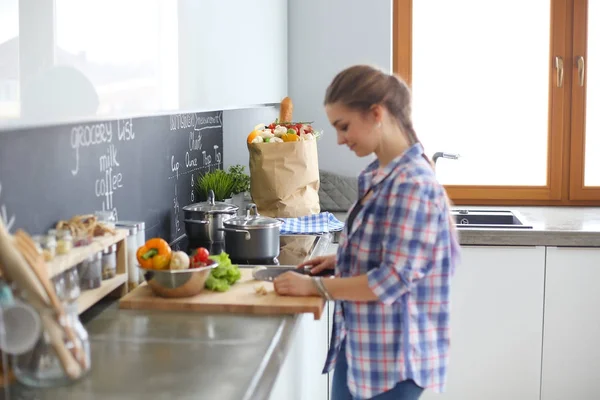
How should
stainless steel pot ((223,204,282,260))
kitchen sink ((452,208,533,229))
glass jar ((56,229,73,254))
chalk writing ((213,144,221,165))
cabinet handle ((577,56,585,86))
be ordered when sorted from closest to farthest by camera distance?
glass jar ((56,229,73,254)) < stainless steel pot ((223,204,282,260)) < chalk writing ((213,144,221,165)) < kitchen sink ((452,208,533,229)) < cabinet handle ((577,56,585,86))

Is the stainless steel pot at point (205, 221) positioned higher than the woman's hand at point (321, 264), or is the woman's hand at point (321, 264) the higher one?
the stainless steel pot at point (205, 221)

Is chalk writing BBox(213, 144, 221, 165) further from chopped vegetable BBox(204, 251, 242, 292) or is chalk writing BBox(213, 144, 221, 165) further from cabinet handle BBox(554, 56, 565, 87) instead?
cabinet handle BBox(554, 56, 565, 87)

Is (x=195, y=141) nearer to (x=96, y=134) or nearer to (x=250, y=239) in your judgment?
(x=250, y=239)

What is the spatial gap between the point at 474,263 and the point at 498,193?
2.61 feet

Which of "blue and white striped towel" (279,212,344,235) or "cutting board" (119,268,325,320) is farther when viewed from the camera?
"blue and white striped towel" (279,212,344,235)

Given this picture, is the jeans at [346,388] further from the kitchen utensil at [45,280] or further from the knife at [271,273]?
the kitchen utensil at [45,280]

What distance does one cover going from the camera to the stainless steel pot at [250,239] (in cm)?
234

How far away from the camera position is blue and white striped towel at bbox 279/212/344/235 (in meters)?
2.85

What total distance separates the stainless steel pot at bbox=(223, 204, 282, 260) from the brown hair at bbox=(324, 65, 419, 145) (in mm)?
644

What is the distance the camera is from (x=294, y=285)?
6.14 ft

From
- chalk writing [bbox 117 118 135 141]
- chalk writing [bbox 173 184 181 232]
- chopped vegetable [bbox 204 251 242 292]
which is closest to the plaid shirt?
chopped vegetable [bbox 204 251 242 292]

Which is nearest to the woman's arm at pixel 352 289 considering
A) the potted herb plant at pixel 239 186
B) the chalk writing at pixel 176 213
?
the chalk writing at pixel 176 213

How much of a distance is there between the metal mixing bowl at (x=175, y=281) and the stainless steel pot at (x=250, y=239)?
0.46 meters

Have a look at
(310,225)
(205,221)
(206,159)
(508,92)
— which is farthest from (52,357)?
(508,92)
